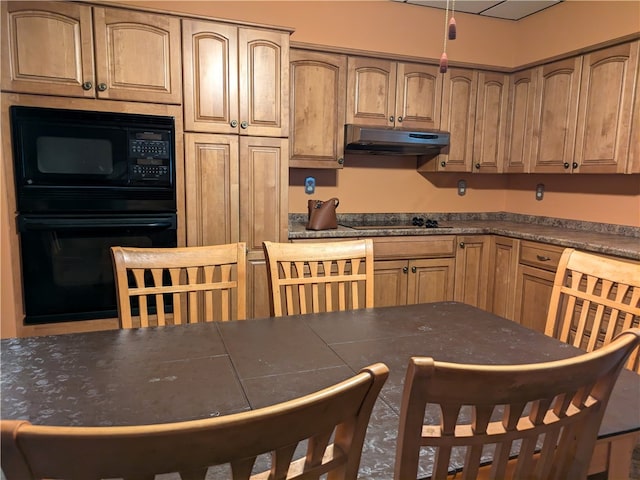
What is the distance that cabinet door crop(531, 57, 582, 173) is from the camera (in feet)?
10.2

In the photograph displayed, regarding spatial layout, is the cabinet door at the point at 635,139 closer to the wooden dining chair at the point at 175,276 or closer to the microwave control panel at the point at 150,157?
the wooden dining chair at the point at 175,276

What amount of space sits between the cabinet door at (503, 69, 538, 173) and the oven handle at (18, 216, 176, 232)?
8.84 ft

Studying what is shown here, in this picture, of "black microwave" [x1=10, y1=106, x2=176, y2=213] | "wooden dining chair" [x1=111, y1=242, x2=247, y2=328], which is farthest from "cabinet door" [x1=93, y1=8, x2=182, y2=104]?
"wooden dining chair" [x1=111, y1=242, x2=247, y2=328]

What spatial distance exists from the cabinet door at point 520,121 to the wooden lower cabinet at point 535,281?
0.83m

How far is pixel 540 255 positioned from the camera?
2961 mm

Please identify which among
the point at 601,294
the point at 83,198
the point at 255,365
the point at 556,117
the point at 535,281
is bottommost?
the point at 535,281

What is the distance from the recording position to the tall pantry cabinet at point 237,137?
2592 millimetres

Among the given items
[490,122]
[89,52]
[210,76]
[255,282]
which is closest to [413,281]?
[255,282]

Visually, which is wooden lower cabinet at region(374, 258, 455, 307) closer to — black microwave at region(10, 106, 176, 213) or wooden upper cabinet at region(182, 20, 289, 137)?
wooden upper cabinet at region(182, 20, 289, 137)

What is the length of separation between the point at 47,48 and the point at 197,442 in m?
2.54

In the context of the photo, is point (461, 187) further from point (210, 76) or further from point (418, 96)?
point (210, 76)

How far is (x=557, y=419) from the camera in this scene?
698mm

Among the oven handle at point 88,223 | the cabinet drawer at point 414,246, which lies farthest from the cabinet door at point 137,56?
the cabinet drawer at point 414,246

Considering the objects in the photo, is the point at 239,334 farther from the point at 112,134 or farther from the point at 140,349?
the point at 112,134
